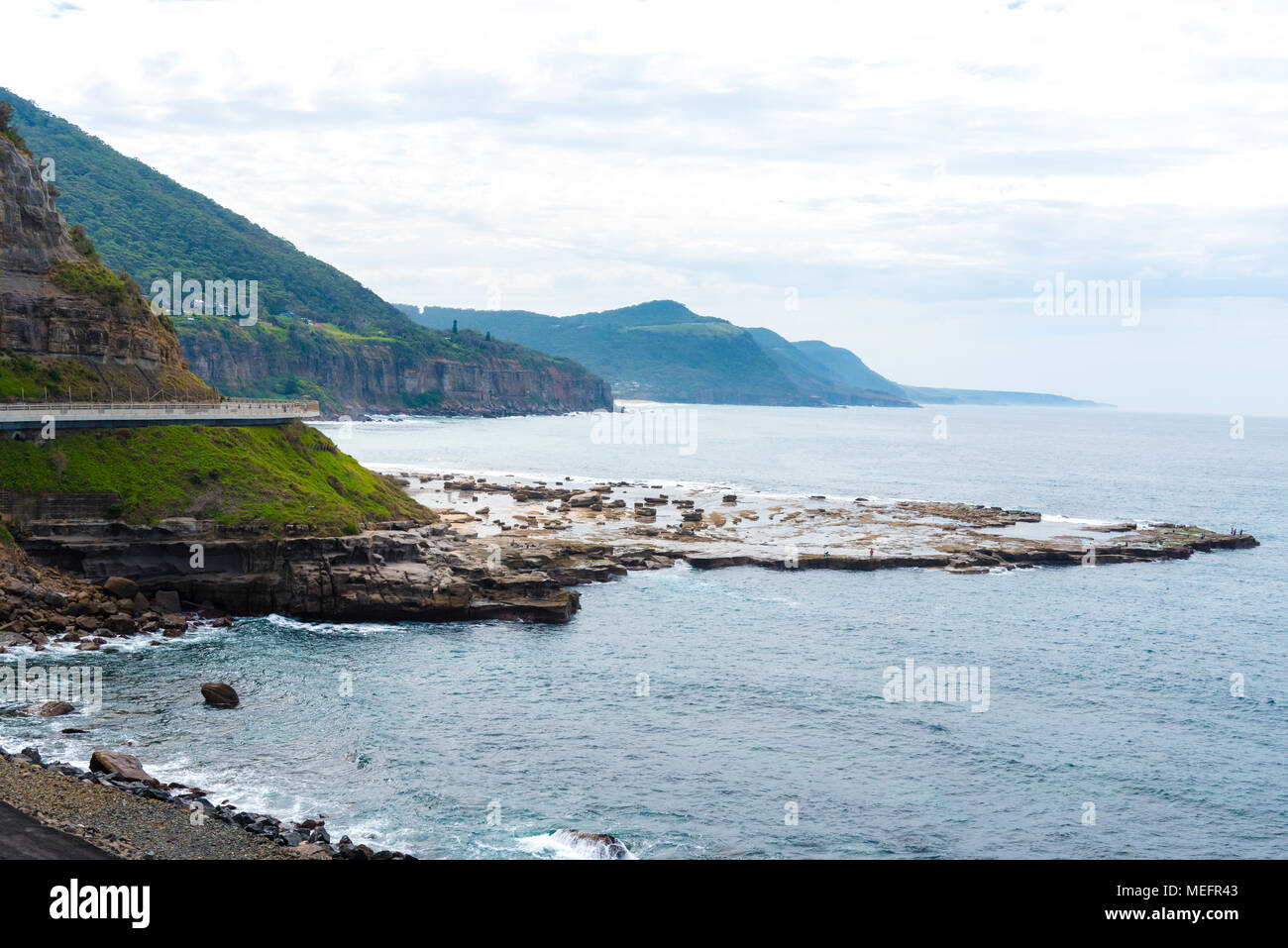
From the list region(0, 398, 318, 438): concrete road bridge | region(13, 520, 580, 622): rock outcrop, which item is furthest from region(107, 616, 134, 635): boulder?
region(0, 398, 318, 438): concrete road bridge

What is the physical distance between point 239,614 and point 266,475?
1326 centimetres

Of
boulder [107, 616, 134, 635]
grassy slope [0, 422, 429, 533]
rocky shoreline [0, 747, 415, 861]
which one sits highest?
grassy slope [0, 422, 429, 533]

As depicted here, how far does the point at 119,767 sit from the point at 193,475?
41197 millimetres

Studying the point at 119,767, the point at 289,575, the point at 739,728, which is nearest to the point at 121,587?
the point at 289,575

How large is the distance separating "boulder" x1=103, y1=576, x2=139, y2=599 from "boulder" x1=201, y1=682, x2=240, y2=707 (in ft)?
68.2

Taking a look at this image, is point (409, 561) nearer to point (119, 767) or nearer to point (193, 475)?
point (193, 475)

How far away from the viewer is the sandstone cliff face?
285 feet

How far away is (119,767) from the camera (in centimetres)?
4422

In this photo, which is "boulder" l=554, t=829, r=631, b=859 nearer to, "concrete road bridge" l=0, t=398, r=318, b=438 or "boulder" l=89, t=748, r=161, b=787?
"boulder" l=89, t=748, r=161, b=787

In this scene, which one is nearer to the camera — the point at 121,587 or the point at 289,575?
the point at 121,587

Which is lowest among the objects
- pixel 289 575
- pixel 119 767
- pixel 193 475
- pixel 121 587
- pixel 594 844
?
pixel 594 844

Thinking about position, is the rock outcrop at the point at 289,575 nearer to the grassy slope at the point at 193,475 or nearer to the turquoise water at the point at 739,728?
the grassy slope at the point at 193,475
